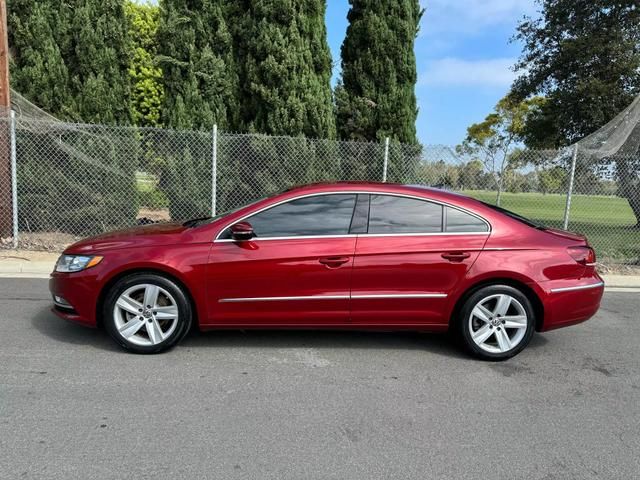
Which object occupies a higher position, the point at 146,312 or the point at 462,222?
the point at 462,222

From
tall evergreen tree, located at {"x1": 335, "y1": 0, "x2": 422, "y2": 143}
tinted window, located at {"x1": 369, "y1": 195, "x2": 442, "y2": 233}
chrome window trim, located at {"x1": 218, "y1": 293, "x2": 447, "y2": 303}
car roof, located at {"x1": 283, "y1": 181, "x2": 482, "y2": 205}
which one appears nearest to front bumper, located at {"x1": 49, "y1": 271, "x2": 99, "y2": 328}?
chrome window trim, located at {"x1": 218, "y1": 293, "x2": 447, "y2": 303}

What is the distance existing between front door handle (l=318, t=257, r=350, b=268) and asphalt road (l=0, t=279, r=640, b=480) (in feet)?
2.73

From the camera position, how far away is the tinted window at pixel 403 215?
171 inches

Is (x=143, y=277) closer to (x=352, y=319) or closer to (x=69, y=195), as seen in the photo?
(x=352, y=319)

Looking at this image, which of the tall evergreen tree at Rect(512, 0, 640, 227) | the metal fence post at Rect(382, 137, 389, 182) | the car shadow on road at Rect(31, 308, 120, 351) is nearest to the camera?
the car shadow on road at Rect(31, 308, 120, 351)

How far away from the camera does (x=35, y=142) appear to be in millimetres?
8836

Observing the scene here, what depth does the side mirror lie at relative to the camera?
13.6 ft

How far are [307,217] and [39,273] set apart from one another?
504cm

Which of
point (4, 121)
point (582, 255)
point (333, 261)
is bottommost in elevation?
point (333, 261)

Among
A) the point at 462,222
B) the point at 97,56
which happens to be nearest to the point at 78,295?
the point at 462,222

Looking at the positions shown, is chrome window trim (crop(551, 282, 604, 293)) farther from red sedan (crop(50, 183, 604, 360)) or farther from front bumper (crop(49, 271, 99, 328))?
front bumper (crop(49, 271, 99, 328))

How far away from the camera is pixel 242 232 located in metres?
4.13

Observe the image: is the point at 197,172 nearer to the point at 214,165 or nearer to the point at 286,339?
the point at 214,165

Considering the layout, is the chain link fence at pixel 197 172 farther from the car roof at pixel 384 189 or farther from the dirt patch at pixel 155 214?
the car roof at pixel 384 189
